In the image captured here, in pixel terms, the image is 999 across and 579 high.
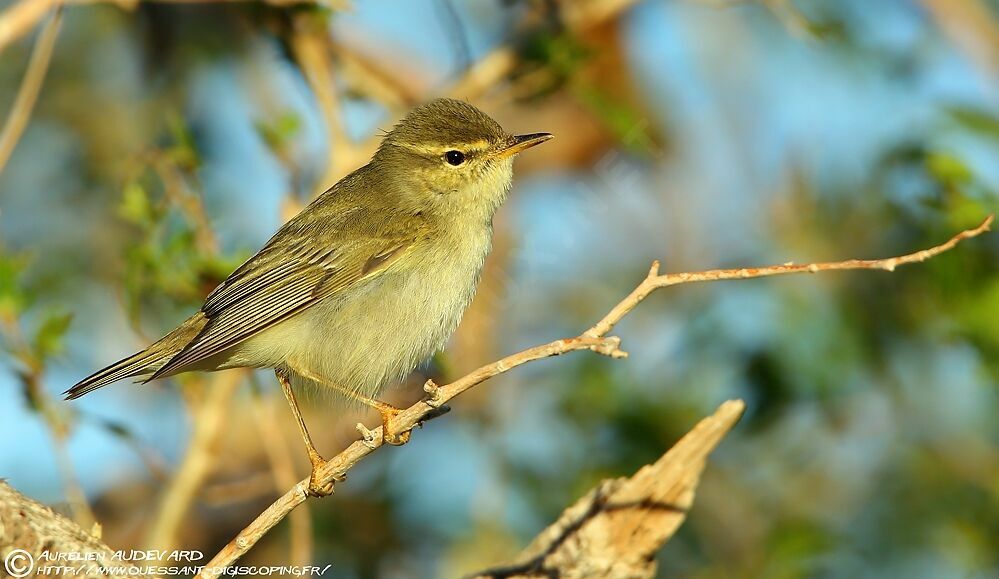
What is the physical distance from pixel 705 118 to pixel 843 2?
3.98ft

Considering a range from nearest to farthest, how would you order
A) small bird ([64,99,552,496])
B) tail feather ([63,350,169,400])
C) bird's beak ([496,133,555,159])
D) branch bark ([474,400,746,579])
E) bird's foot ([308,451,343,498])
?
branch bark ([474,400,746,579])
bird's foot ([308,451,343,498])
tail feather ([63,350,169,400])
small bird ([64,99,552,496])
bird's beak ([496,133,555,159])

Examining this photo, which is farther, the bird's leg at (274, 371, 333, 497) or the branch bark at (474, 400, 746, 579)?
the bird's leg at (274, 371, 333, 497)

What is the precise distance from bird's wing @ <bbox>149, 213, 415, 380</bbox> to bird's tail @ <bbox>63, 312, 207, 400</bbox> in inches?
3.9

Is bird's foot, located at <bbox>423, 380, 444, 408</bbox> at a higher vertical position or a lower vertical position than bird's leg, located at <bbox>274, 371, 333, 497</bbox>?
higher

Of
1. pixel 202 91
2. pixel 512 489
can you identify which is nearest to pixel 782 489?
pixel 512 489

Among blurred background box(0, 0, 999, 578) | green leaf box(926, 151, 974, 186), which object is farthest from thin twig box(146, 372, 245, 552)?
green leaf box(926, 151, 974, 186)

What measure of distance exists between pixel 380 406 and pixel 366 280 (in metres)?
0.57

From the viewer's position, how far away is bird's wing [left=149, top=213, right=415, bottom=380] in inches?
177

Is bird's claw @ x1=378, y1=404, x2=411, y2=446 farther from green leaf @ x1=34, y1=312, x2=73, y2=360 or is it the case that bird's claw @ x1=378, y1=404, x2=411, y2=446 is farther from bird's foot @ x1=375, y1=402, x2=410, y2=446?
green leaf @ x1=34, y1=312, x2=73, y2=360

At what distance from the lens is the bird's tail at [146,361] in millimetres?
4254

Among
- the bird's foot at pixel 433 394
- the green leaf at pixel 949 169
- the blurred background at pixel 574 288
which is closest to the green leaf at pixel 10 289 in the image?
the blurred background at pixel 574 288

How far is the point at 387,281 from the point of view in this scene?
4.60 meters

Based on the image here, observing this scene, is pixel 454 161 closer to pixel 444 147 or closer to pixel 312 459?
pixel 444 147

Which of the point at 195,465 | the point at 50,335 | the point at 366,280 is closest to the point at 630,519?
the point at 366,280
